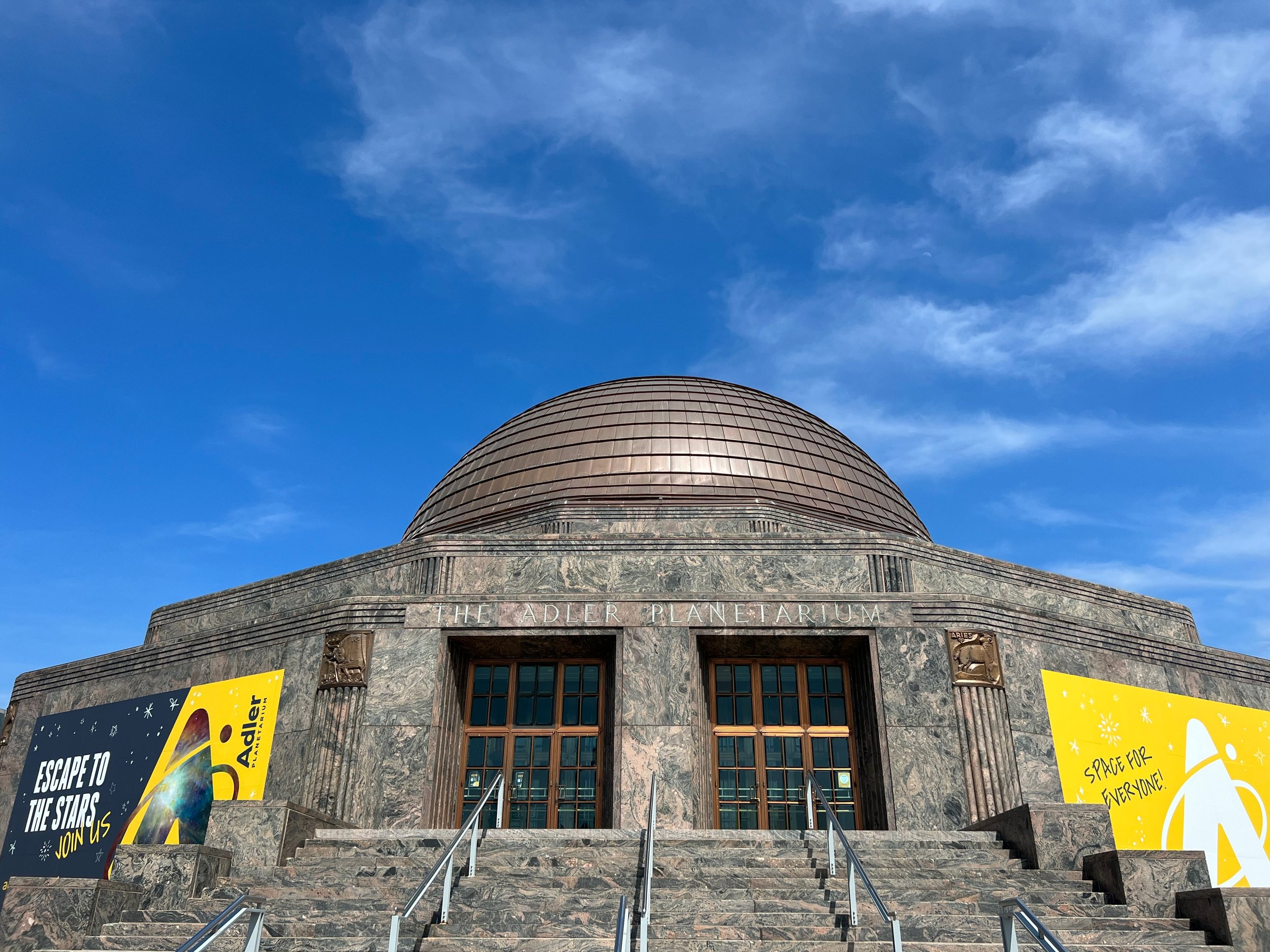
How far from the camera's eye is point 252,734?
10.4 metres

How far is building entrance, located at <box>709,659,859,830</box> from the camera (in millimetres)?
9750

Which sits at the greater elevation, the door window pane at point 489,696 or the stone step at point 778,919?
the door window pane at point 489,696

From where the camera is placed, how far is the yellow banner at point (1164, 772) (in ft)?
31.9

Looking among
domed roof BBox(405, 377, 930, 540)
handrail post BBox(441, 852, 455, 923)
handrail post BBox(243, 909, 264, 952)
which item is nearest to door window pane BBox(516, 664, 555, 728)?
handrail post BBox(441, 852, 455, 923)

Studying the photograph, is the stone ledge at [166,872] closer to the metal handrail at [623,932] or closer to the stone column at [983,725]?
the metal handrail at [623,932]

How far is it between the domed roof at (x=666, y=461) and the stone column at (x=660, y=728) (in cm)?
550

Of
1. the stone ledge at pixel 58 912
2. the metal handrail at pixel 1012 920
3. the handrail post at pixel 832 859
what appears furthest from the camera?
the handrail post at pixel 832 859

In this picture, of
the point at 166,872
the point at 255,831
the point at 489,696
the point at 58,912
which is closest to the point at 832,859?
the point at 255,831

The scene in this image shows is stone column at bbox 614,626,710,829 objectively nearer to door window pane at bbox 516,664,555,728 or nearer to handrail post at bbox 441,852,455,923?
door window pane at bbox 516,664,555,728

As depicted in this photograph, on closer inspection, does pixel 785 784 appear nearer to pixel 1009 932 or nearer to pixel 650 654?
pixel 650 654

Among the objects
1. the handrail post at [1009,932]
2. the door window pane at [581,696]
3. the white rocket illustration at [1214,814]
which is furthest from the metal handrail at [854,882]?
the white rocket illustration at [1214,814]

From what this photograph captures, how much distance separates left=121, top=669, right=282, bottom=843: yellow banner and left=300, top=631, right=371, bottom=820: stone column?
67cm

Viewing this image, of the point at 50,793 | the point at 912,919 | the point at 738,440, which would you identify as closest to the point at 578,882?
the point at 912,919

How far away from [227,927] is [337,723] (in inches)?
210
